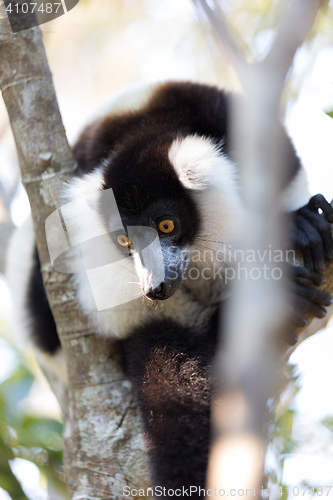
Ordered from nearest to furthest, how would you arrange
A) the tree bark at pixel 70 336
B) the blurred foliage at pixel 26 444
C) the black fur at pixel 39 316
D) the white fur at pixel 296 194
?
the tree bark at pixel 70 336 → the blurred foliage at pixel 26 444 → the white fur at pixel 296 194 → the black fur at pixel 39 316

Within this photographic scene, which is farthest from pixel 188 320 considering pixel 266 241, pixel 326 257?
pixel 266 241

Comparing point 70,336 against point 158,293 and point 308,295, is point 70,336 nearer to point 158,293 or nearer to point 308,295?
point 158,293

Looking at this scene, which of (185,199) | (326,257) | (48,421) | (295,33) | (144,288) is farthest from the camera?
(48,421)

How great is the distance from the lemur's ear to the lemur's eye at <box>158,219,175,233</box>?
0.20 m

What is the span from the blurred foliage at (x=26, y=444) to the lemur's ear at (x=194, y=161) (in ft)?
5.32

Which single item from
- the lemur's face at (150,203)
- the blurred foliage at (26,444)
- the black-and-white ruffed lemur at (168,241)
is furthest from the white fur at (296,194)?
the blurred foliage at (26,444)

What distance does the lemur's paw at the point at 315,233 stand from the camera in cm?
179

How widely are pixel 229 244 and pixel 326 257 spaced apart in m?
0.66

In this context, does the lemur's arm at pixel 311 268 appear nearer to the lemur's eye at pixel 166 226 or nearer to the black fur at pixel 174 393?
the black fur at pixel 174 393

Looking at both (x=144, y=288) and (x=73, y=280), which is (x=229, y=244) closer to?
(x=144, y=288)

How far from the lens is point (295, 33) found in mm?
948

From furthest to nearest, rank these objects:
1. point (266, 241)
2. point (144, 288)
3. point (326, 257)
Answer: point (144, 288) → point (326, 257) → point (266, 241)

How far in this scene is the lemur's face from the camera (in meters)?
2.17

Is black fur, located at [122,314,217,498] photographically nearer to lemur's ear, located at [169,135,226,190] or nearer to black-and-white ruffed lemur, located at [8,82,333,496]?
black-and-white ruffed lemur, located at [8,82,333,496]
